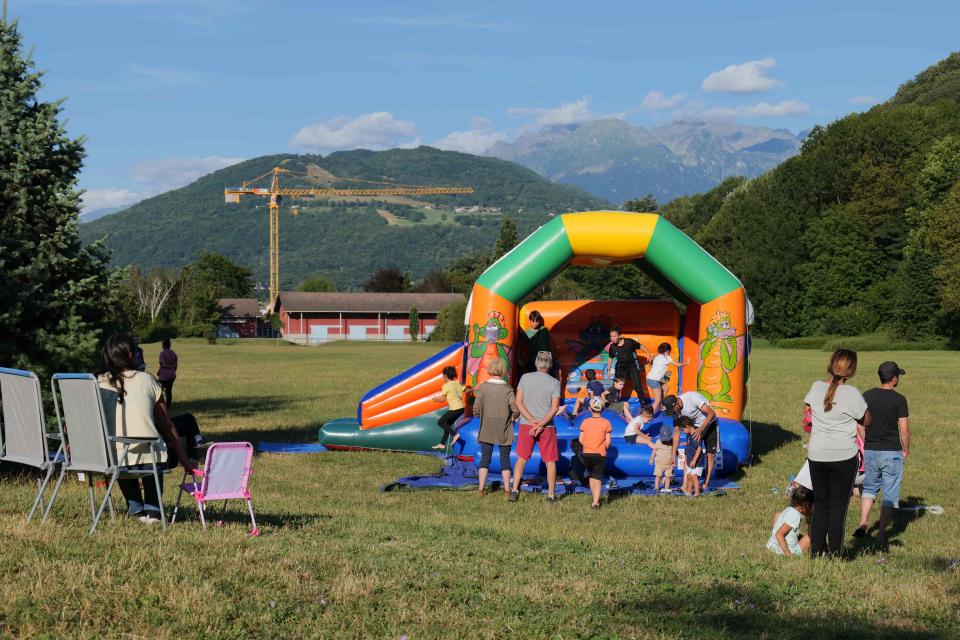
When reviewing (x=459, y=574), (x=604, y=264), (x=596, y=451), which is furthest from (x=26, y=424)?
(x=604, y=264)

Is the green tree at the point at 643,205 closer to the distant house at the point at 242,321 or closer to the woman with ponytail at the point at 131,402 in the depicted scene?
the distant house at the point at 242,321

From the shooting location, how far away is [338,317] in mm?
100438

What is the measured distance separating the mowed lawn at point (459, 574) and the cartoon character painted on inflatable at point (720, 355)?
335 cm

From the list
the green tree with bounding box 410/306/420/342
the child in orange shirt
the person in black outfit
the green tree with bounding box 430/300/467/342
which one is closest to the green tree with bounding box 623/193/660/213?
the green tree with bounding box 430/300/467/342

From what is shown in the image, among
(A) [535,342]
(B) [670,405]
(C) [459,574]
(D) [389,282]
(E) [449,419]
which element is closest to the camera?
(C) [459,574]

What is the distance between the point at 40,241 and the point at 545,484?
6.84 m

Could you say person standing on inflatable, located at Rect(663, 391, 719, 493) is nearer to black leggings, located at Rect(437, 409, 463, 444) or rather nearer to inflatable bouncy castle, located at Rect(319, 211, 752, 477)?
inflatable bouncy castle, located at Rect(319, 211, 752, 477)

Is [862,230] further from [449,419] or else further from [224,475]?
[224,475]

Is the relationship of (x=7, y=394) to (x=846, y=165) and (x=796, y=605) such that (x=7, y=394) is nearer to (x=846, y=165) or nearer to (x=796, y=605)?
(x=796, y=605)

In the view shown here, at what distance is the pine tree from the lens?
39.7 ft

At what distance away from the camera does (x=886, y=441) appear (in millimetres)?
9602

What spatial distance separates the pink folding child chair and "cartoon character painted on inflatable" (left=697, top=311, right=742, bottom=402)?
8.90 m

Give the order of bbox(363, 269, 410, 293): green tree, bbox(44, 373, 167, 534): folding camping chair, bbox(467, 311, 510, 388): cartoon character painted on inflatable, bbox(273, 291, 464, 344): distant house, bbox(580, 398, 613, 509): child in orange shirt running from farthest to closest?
bbox(363, 269, 410, 293): green tree → bbox(273, 291, 464, 344): distant house → bbox(467, 311, 510, 388): cartoon character painted on inflatable → bbox(580, 398, 613, 509): child in orange shirt → bbox(44, 373, 167, 534): folding camping chair

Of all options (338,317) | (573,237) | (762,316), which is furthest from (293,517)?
(338,317)
